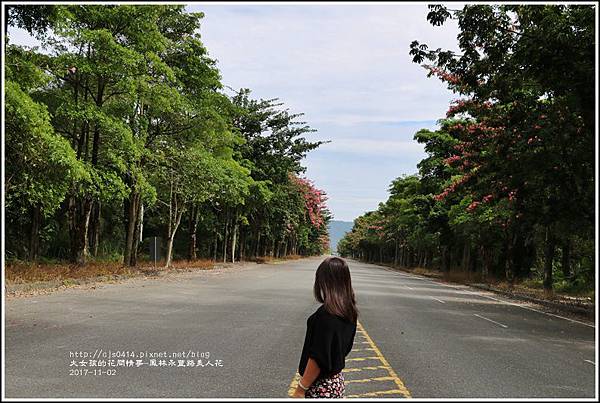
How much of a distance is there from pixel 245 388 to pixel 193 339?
127 inches

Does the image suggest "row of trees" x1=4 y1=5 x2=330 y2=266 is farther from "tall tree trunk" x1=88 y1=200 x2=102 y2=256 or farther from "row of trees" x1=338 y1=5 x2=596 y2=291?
"row of trees" x1=338 y1=5 x2=596 y2=291

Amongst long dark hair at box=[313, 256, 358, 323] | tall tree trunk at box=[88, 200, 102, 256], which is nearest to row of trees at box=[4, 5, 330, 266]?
tall tree trunk at box=[88, 200, 102, 256]

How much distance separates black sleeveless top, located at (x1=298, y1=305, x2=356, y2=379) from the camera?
3.53m

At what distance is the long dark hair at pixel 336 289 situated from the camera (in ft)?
11.7

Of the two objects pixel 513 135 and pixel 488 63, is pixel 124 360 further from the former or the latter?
pixel 513 135

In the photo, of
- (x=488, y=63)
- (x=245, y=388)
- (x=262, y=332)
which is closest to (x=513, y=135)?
(x=488, y=63)

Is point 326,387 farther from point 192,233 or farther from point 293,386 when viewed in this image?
point 192,233

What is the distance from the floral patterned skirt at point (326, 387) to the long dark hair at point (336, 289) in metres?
0.41

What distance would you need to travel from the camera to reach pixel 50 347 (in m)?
8.48

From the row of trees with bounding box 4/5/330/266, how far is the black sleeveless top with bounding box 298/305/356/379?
10985 mm

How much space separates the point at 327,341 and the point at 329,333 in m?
0.05

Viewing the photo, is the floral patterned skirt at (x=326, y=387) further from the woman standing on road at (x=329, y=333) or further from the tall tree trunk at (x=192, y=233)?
the tall tree trunk at (x=192, y=233)

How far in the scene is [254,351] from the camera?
877cm

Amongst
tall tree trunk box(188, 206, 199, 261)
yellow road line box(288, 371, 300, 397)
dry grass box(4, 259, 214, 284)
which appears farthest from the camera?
tall tree trunk box(188, 206, 199, 261)
